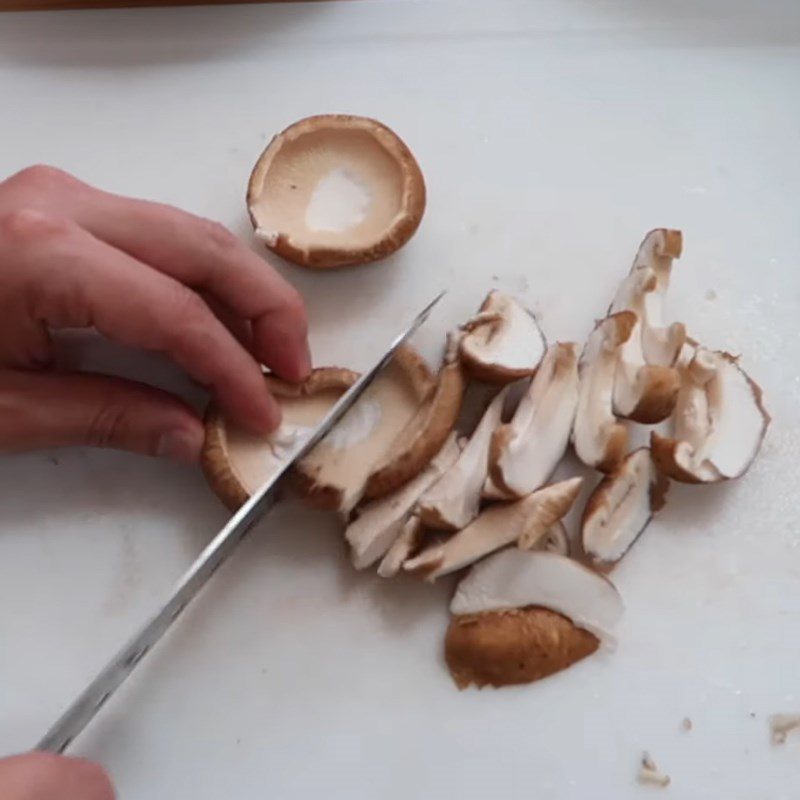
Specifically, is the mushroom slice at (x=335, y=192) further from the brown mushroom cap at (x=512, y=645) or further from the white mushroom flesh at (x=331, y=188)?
the brown mushroom cap at (x=512, y=645)

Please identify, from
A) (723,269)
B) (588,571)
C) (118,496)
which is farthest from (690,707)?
(118,496)

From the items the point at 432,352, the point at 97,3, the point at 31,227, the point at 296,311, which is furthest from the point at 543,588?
the point at 97,3

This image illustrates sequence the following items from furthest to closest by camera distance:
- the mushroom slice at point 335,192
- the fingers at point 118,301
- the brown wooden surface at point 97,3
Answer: the brown wooden surface at point 97,3
the mushroom slice at point 335,192
the fingers at point 118,301

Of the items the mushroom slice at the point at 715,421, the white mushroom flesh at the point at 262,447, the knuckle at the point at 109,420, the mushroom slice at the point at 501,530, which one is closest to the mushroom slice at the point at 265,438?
the white mushroom flesh at the point at 262,447

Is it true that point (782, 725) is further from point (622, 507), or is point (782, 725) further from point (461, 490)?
point (461, 490)

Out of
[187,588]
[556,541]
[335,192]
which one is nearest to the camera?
[187,588]

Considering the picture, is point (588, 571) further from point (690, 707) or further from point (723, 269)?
point (723, 269)

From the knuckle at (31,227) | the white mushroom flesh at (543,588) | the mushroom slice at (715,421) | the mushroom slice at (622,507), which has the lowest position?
the white mushroom flesh at (543,588)
